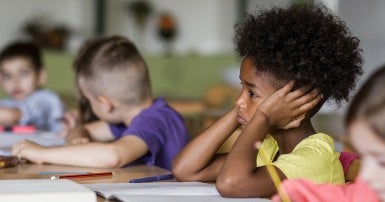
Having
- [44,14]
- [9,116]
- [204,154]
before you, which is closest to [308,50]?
[204,154]

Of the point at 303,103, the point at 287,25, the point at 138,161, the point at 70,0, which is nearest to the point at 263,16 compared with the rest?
the point at 287,25

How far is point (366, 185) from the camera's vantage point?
1.16m

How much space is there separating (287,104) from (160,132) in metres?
0.76

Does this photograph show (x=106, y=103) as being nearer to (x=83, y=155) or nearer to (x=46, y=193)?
(x=83, y=155)

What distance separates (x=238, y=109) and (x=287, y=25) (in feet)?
0.62

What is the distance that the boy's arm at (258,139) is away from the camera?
1545mm

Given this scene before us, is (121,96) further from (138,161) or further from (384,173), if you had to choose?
(384,173)

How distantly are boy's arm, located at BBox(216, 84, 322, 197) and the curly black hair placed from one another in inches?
1.3

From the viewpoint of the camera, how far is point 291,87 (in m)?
1.67

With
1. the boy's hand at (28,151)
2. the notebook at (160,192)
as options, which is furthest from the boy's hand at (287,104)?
the boy's hand at (28,151)

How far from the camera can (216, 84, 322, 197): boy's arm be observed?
5.07 feet

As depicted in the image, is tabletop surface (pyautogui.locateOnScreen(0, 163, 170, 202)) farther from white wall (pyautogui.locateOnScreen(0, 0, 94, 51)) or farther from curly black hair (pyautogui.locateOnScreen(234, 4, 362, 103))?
white wall (pyautogui.locateOnScreen(0, 0, 94, 51))

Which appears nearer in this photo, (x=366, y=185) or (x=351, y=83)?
(x=366, y=185)

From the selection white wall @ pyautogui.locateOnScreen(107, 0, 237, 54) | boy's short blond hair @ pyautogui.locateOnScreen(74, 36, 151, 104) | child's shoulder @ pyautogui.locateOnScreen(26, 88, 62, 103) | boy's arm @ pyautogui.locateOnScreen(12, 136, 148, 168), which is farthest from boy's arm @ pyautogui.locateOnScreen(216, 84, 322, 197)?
white wall @ pyautogui.locateOnScreen(107, 0, 237, 54)
